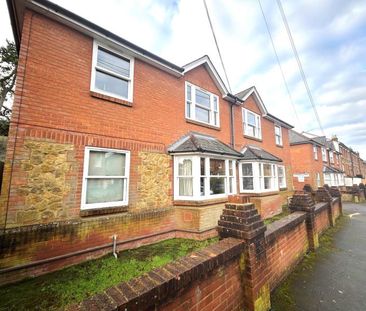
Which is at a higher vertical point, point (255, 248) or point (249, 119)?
point (249, 119)

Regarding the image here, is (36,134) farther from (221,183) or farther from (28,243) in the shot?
(221,183)

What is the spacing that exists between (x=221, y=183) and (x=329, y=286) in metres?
5.19

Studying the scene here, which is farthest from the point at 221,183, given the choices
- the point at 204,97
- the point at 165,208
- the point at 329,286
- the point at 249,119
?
the point at 249,119

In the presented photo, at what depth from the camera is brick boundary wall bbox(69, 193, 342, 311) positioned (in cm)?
191

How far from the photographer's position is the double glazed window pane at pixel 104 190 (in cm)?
559

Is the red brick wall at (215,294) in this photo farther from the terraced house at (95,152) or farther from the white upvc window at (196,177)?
the white upvc window at (196,177)

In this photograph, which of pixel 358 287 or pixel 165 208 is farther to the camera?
pixel 165 208

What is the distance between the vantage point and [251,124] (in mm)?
13086

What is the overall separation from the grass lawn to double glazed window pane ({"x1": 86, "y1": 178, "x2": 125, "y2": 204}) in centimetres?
162

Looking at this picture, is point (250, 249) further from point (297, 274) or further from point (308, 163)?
point (308, 163)

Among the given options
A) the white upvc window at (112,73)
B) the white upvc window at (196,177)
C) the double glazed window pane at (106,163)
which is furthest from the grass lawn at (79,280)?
the white upvc window at (112,73)

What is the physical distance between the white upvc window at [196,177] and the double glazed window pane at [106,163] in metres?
2.30

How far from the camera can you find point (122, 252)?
225 inches

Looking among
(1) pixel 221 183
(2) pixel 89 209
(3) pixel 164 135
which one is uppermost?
(3) pixel 164 135
